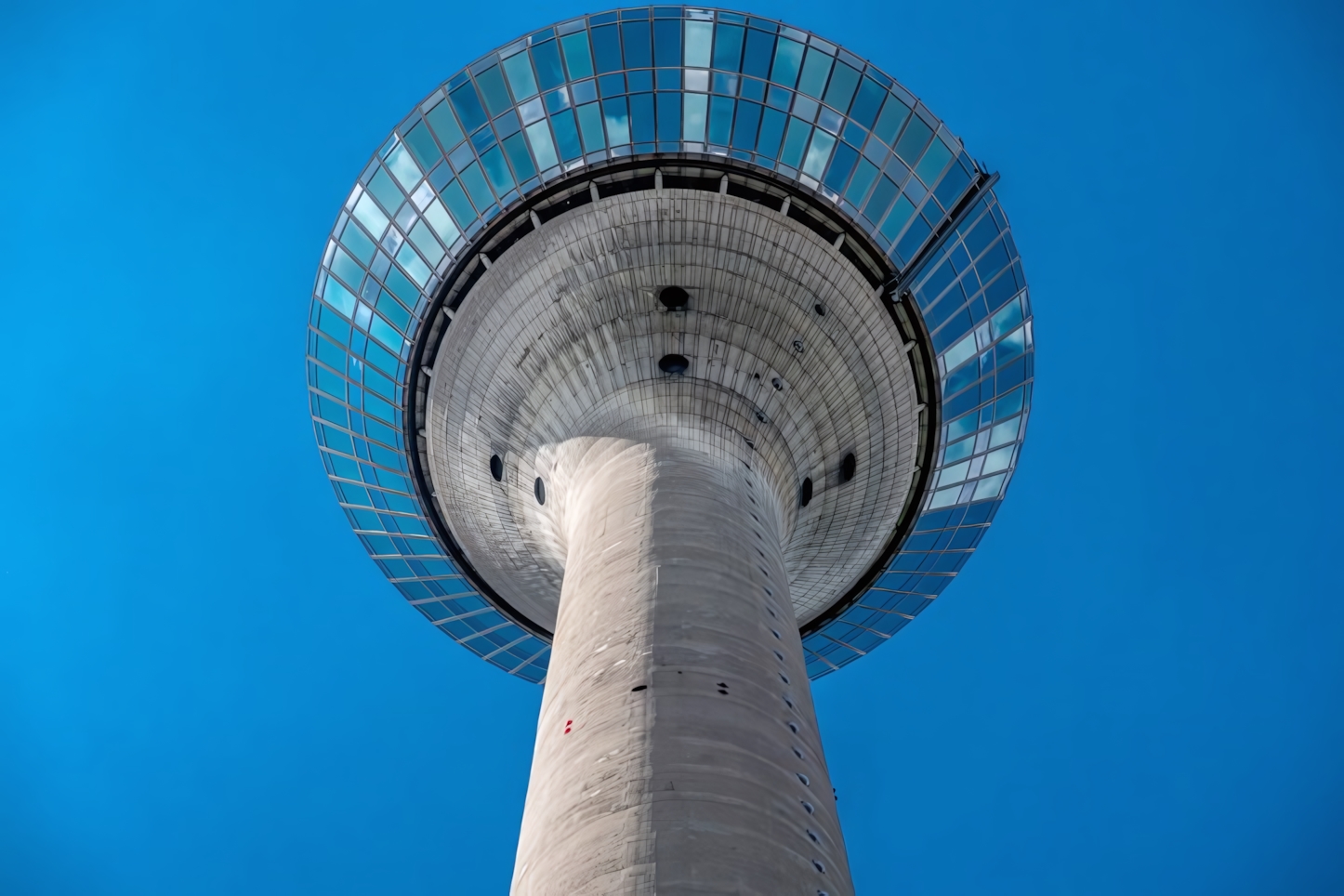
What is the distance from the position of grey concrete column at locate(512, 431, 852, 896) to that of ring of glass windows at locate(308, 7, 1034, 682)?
8452 millimetres

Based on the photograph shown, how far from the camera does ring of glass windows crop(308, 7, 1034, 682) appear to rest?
24516 millimetres

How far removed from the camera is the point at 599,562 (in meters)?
17.9

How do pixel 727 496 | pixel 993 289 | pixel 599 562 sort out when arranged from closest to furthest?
pixel 599 562 → pixel 727 496 → pixel 993 289

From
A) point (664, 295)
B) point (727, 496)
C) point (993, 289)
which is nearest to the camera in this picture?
point (727, 496)

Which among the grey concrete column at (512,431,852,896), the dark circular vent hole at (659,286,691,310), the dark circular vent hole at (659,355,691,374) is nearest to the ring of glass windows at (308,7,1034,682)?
the dark circular vent hole at (659,286,691,310)

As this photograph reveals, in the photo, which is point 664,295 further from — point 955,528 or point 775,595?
point 955,528

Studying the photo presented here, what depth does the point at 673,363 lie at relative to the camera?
23078mm

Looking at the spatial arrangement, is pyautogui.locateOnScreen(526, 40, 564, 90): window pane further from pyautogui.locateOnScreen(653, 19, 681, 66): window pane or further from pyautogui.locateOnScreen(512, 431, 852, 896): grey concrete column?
pyautogui.locateOnScreen(512, 431, 852, 896): grey concrete column

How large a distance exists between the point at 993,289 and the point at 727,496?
37.9 feet

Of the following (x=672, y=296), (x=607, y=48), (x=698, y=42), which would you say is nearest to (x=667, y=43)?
(x=698, y=42)

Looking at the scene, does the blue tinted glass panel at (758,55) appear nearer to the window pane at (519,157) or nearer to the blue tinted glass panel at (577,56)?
the blue tinted glass panel at (577,56)

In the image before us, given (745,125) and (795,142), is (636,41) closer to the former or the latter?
(745,125)

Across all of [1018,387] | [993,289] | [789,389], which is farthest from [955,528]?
[789,389]

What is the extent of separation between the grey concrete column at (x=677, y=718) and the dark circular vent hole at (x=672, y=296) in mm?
4819
